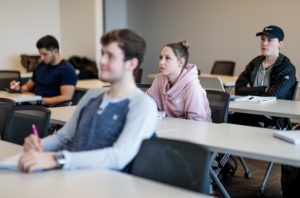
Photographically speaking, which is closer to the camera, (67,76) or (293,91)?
(293,91)

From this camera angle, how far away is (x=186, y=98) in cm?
356

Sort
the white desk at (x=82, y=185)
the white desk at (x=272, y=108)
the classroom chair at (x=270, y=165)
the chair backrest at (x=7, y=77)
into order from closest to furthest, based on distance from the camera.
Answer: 1. the white desk at (x=82, y=185)
2. the white desk at (x=272, y=108)
3. the classroom chair at (x=270, y=165)
4. the chair backrest at (x=7, y=77)

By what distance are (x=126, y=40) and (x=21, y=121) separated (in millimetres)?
1077

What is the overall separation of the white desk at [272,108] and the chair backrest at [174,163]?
2.06 meters

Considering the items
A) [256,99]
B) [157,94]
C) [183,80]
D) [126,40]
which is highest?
[126,40]

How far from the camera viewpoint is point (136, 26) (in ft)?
29.7

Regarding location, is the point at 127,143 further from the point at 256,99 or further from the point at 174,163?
the point at 256,99

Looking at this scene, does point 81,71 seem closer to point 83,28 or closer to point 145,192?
point 83,28

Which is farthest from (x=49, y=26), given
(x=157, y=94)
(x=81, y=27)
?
(x=157, y=94)

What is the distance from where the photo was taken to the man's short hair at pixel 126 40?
2.05 meters

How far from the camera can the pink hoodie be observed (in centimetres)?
351

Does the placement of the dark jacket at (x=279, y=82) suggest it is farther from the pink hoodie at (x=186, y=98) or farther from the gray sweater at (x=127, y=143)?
the gray sweater at (x=127, y=143)

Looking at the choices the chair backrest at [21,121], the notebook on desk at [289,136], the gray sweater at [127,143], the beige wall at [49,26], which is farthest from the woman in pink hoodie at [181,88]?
the beige wall at [49,26]

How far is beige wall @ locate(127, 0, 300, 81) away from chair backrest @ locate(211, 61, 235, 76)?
22 cm
